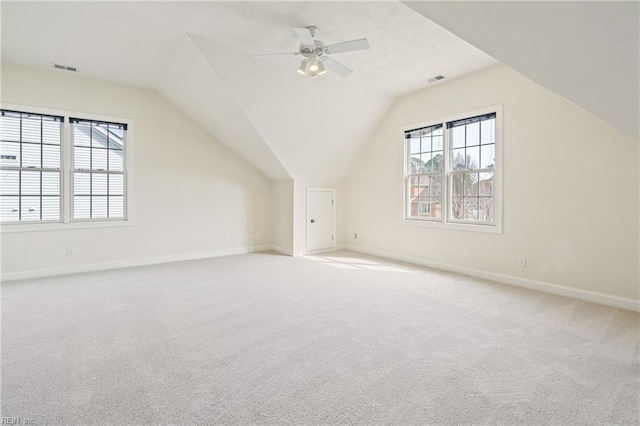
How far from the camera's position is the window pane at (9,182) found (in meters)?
4.54

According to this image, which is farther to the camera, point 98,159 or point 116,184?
point 116,184

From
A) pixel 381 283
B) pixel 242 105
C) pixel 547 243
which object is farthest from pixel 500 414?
pixel 242 105

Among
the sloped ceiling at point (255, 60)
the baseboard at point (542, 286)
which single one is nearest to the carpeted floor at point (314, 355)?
the baseboard at point (542, 286)

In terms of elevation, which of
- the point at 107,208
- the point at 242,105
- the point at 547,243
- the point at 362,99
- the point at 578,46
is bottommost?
the point at 547,243

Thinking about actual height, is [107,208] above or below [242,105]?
below

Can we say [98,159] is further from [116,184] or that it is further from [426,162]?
[426,162]

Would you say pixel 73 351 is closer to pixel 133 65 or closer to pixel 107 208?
pixel 107 208

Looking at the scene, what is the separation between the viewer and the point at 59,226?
4.85 metres

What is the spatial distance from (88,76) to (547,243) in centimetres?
697

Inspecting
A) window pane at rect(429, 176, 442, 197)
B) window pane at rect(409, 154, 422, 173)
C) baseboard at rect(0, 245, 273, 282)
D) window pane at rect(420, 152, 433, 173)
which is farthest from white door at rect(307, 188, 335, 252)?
window pane at rect(429, 176, 442, 197)

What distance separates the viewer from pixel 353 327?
2992 millimetres

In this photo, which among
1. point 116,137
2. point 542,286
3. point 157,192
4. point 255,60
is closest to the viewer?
point 542,286

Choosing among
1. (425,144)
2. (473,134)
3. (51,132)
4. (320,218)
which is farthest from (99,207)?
(473,134)

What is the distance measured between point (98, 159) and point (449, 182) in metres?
5.77
